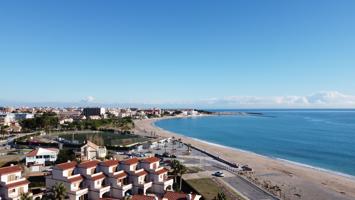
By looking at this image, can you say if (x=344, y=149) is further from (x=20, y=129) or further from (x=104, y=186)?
(x=20, y=129)

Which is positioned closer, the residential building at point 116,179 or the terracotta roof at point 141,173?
the residential building at point 116,179

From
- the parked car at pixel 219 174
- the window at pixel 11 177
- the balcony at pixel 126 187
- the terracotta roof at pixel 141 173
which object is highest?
the window at pixel 11 177

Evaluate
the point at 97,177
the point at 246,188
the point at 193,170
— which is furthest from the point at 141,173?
the point at 193,170

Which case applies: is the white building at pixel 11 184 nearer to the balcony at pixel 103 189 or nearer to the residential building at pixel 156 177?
the balcony at pixel 103 189

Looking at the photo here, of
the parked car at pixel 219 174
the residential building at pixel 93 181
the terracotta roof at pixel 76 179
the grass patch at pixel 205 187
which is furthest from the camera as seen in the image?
the parked car at pixel 219 174

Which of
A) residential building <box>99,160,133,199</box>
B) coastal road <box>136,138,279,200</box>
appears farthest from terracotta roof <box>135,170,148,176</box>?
coastal road <box>136,138,279,200</box>

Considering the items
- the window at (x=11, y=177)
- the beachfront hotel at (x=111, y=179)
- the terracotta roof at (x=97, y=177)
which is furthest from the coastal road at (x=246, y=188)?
the window at (x=11, y=177)
